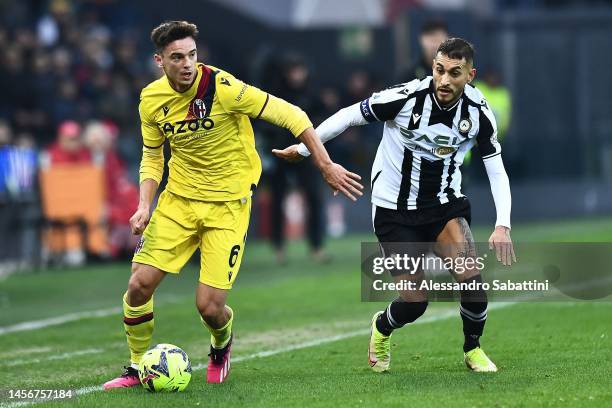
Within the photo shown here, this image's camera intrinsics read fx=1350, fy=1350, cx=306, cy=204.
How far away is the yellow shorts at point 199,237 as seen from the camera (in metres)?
8.21

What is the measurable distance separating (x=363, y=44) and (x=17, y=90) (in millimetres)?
10490

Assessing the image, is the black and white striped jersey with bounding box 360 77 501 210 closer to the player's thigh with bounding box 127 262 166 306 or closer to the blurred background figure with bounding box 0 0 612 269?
the player's thigh with bounding box 127 262 166 306

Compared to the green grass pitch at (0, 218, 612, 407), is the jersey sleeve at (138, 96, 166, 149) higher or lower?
higher

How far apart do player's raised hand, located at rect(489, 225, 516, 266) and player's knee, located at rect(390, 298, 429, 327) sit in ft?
1.94

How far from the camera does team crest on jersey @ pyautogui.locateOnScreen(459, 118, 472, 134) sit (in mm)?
8086

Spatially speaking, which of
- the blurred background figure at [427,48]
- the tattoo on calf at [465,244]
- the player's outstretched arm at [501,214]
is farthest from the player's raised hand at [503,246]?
the blurred background figure at [427,48]

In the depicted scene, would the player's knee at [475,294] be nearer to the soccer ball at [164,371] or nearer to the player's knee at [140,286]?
the soccer ball at [164,371]

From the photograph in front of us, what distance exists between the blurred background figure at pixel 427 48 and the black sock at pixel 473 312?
3922 mm

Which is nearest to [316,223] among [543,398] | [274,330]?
[274,330]

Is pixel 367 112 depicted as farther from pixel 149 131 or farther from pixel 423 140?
pixel 149 131

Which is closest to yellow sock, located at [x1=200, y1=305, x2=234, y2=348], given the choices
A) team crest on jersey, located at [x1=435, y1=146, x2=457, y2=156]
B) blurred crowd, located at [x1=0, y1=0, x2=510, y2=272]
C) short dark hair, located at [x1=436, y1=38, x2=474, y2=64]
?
team crest on jersey, located at [x1=435, y1=146, x2=457, y2=156]

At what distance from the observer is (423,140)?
8.19 meters

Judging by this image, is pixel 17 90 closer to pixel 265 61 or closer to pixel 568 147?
pixel 265 61

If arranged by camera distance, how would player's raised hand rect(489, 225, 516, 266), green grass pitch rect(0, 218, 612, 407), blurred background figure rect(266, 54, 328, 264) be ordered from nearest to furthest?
1. green grass pitch rect(0, 218, 612, 407)
2. player's raised hand rect(489, 225, 516, 266)
3. blurred background figure rect(266, 54, 328, 264)
